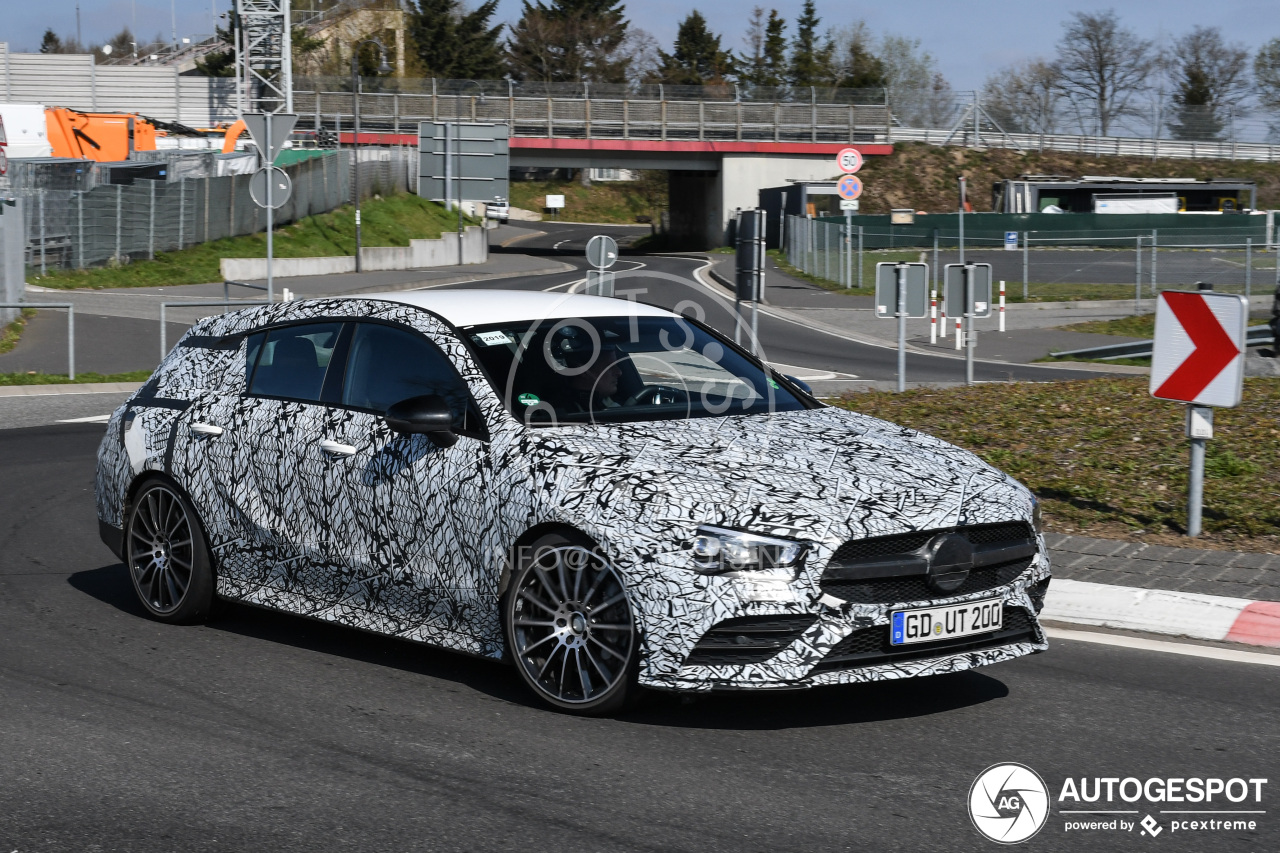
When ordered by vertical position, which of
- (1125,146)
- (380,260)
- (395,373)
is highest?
(1125,146)

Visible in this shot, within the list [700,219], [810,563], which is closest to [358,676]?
[810,563]

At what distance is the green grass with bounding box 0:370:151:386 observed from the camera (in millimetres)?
20547

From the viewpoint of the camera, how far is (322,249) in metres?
49.4

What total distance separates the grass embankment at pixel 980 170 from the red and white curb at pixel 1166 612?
68074 millimetres

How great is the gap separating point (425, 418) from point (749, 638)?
5.45 ft

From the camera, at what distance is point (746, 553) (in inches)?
200

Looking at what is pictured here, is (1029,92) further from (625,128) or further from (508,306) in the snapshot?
(508,306)

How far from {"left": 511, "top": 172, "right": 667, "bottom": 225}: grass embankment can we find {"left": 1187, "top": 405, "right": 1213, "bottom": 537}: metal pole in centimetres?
10945

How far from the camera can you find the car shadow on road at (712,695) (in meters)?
5.55

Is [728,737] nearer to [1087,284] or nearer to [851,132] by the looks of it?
[1087,284]

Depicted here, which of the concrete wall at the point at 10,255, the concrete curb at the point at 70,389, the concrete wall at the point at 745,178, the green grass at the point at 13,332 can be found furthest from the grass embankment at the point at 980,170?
the concrete curb at the point at 70,389

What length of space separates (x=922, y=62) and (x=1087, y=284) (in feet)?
264

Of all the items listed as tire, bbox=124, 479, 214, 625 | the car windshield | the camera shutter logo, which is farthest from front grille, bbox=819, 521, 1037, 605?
tire, bbox=124, 479, 214, 625

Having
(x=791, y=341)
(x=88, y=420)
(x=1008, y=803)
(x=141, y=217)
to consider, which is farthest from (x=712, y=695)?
(x=141, y=217)
